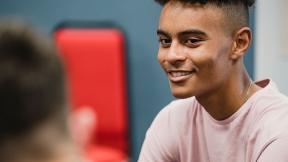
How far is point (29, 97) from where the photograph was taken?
0.46 m

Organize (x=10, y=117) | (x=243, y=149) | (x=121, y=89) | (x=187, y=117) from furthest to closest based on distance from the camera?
(x=121, y=89), (x=187, y=117), (x=243, y=149), (x=10, y=117)

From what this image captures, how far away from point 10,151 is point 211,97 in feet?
2.86

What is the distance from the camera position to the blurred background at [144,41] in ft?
7.40

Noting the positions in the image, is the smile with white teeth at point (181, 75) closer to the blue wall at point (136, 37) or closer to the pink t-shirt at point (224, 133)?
the pink t-shirt at point (224, 133)

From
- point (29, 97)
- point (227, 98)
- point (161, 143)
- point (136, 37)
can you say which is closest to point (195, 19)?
point (227, 98)

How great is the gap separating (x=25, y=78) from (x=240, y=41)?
0.94 metres

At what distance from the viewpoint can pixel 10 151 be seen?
476mm

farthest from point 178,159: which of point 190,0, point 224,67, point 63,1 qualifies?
point 63,1

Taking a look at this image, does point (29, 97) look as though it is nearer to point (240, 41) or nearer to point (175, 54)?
point (175, 54)

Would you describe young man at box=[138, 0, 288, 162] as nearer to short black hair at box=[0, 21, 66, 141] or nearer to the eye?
the eye

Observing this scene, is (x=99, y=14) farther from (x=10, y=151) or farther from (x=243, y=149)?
(x=10, y=151)

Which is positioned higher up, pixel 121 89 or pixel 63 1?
pixel 63 1

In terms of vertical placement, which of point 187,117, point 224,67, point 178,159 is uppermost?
point 224,67

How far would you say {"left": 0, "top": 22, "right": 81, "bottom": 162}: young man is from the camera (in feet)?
1.51
